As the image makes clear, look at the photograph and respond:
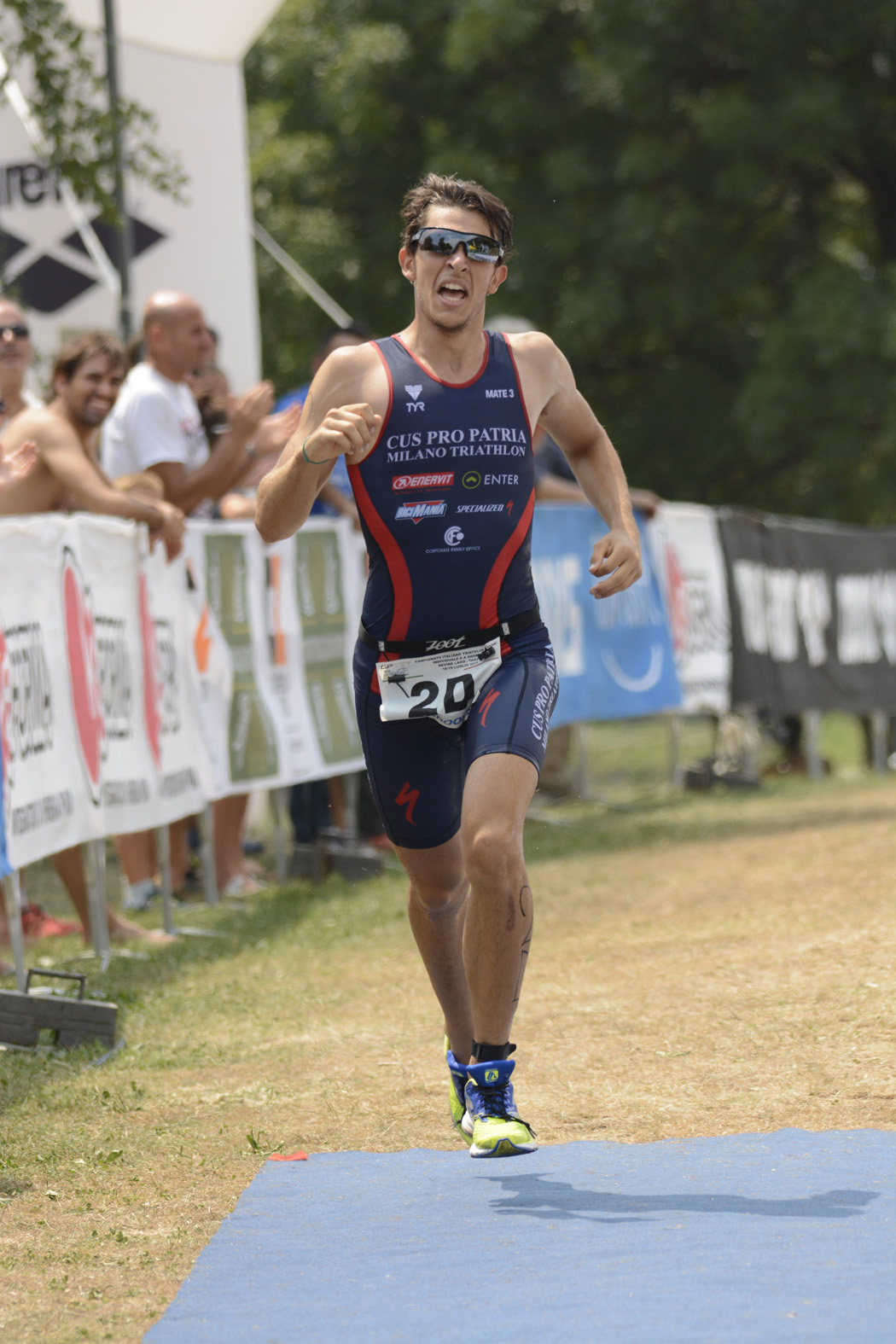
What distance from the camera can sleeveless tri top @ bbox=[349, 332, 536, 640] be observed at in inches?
176

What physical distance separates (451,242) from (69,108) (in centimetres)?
769

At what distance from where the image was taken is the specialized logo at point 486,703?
4.50m

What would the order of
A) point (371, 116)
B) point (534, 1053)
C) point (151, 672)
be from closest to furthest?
point (534, 1053) < point (151, 672) < point (371, 116)

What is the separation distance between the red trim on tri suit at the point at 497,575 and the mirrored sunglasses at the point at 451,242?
653mm

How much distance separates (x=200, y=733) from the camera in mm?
8852

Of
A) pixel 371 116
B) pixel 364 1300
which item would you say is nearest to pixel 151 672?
pixel 364 1300

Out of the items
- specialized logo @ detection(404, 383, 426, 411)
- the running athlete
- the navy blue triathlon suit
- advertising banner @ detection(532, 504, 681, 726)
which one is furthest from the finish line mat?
advertising banner @ detection(532, 504, 681, 726)

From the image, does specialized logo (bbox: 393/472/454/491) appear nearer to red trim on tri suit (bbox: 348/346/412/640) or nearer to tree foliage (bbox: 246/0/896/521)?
red trim on tri suit (bbox: 348/346/412/640)

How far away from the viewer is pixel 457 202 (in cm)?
459

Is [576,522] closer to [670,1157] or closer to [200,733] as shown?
[200,733]

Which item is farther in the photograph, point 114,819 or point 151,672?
point 151,672

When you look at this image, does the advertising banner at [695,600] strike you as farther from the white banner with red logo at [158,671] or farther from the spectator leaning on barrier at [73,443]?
the spectator leaning on barrier at [73,443]

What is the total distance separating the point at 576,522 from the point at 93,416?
5.27 m

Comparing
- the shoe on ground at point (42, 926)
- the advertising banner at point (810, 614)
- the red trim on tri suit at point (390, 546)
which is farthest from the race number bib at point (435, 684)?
the advertising banner at point (810, 614)
